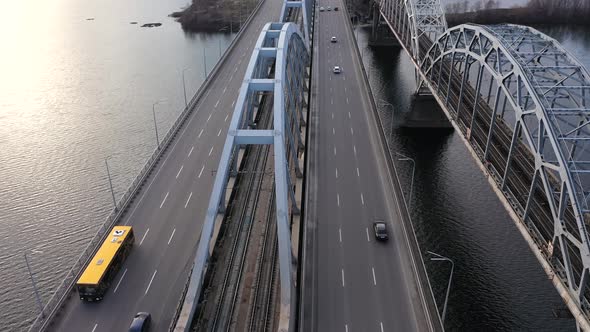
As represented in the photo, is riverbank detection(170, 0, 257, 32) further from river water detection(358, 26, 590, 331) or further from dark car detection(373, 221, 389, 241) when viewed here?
dark car detection(373, 221, 389, 241)

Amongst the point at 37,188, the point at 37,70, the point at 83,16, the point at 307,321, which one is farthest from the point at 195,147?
the point at 83,16

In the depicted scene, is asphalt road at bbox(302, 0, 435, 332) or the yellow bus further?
asphalt road at bbox(302, 0, 435, 332)

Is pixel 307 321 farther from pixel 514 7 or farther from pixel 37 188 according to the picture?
pixel 514 7

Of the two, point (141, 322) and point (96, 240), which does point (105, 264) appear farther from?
point (141, 322)

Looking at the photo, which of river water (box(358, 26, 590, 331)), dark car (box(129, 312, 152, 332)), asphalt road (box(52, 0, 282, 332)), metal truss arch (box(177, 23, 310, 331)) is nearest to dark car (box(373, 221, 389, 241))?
metal truss arch (box(177, 23, 310, 331))

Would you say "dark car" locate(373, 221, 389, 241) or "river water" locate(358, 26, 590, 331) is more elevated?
"dark car" locate(373, 221, 389, 241)

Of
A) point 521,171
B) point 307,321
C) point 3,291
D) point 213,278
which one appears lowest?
point 3,291

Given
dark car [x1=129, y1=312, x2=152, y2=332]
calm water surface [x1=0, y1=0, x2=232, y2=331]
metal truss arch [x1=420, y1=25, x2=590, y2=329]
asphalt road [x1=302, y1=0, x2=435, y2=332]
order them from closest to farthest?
1. metal truss arch [x1=420, y1=25, x2=590, y2=329]
2. dark car [x1=129, y1=312, x2=152, y2=332]
3. asphalt road [x1=302, y1=0, x2=435, y2=332]
4. calm water surface [x1=0, y1=0, x2=232, y2=331]
